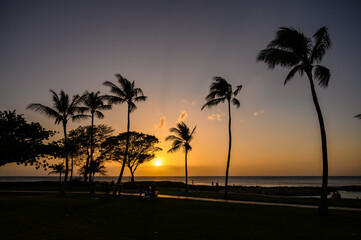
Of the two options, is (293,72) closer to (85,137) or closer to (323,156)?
(323,156)

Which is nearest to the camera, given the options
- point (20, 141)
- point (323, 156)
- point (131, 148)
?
point (323, 156)

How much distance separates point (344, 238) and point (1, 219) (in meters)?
14.7

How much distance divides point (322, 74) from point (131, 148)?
38.7 m

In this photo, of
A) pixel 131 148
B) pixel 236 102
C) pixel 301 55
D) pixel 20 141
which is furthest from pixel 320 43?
pixel 131 148

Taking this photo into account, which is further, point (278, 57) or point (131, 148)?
point (131, 148)

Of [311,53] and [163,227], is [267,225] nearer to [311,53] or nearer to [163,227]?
[163,227]

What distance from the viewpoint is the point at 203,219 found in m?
12.1

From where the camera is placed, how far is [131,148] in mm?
47688

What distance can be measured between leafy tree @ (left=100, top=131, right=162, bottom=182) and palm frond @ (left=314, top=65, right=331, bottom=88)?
36690mm

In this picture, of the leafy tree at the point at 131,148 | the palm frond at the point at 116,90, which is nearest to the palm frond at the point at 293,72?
the palm frond at the point at 116,90

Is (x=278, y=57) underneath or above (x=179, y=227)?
above

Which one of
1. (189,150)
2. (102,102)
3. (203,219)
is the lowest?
(203,219)

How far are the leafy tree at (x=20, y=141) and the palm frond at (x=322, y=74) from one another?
24260 millimetres

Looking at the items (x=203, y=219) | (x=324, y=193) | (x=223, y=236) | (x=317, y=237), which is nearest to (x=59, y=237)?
(x=223, y=236)
